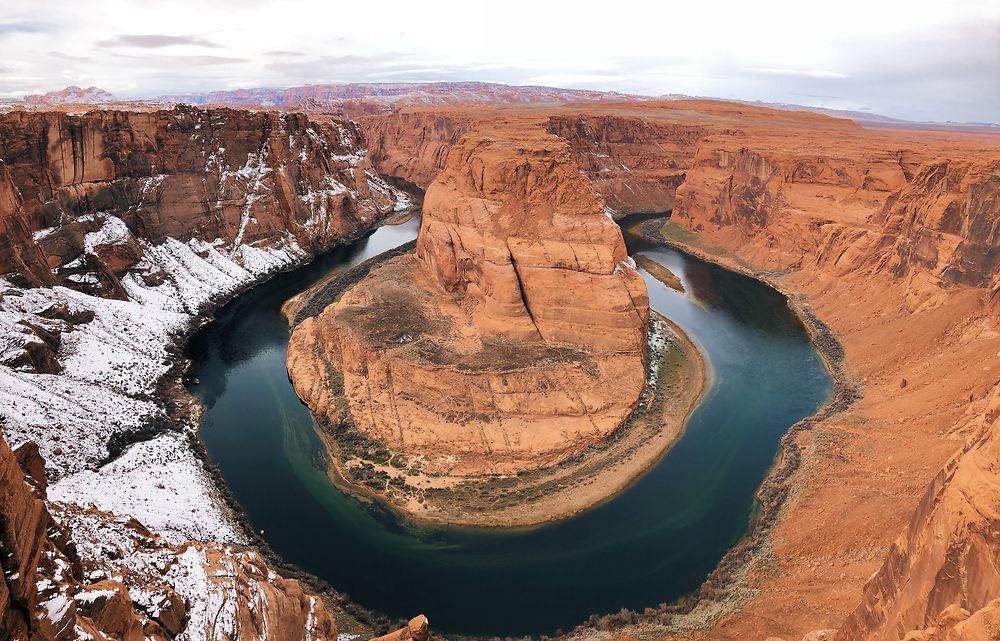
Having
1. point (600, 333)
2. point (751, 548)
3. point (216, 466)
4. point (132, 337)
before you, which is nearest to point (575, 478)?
point (751, 548)

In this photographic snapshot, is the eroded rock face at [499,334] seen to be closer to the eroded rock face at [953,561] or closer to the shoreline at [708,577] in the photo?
the shoreline at [708,577]

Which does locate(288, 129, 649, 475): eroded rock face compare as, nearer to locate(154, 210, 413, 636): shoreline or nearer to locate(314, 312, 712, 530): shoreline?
locate(314, 312, 712, 530): shoreline

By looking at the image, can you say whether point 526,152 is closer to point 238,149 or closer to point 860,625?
point 860,625

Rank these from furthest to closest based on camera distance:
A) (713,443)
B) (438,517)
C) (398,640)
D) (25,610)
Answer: (713,443) < (438,517) < (398,640) < (25,610)

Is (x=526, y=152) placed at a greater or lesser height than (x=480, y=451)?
greater

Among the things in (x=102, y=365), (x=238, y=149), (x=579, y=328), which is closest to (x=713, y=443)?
(x=579, y=328)

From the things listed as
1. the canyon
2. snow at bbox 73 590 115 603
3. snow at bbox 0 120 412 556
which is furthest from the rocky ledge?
snow at bbox 73 590 115 603

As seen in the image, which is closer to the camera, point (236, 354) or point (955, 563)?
point (955, 563)
